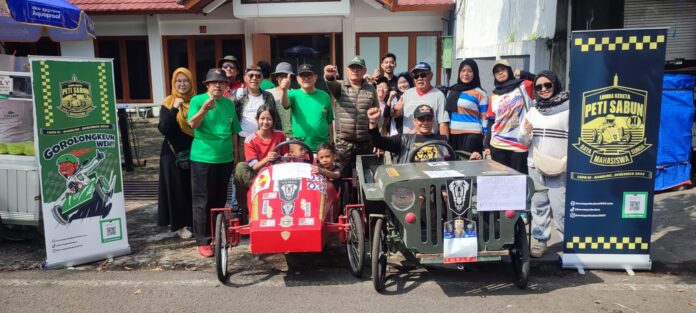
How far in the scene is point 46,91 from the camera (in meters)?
4.88

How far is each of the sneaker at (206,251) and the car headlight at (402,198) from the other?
85.4 inches

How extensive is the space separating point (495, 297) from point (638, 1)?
18.8 ft

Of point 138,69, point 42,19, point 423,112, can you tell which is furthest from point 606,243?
point 138,69

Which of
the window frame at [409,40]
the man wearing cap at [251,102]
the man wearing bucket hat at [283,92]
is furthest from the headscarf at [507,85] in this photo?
the window frame at [409,40]

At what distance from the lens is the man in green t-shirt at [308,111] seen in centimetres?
585

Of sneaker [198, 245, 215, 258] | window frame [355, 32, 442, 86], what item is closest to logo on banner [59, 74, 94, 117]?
sneaker [198, 245, 215, 258]

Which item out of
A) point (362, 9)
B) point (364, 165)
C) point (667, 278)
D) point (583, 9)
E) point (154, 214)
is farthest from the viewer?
point (362, 9)

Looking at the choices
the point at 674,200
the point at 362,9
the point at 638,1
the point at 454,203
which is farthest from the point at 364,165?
the point at 362,9

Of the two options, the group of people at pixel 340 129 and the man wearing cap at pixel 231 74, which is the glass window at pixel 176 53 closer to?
the man wearing cap at pixel 231 74

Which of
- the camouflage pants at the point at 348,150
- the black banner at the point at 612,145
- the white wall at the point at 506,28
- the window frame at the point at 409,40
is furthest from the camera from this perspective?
the window frame at the point at 409,40

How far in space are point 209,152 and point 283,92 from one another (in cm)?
101

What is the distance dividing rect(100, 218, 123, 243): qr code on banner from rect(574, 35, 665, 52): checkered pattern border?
4601 mm

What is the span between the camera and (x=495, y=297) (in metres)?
4.31

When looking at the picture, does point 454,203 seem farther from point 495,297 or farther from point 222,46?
point 222,46
